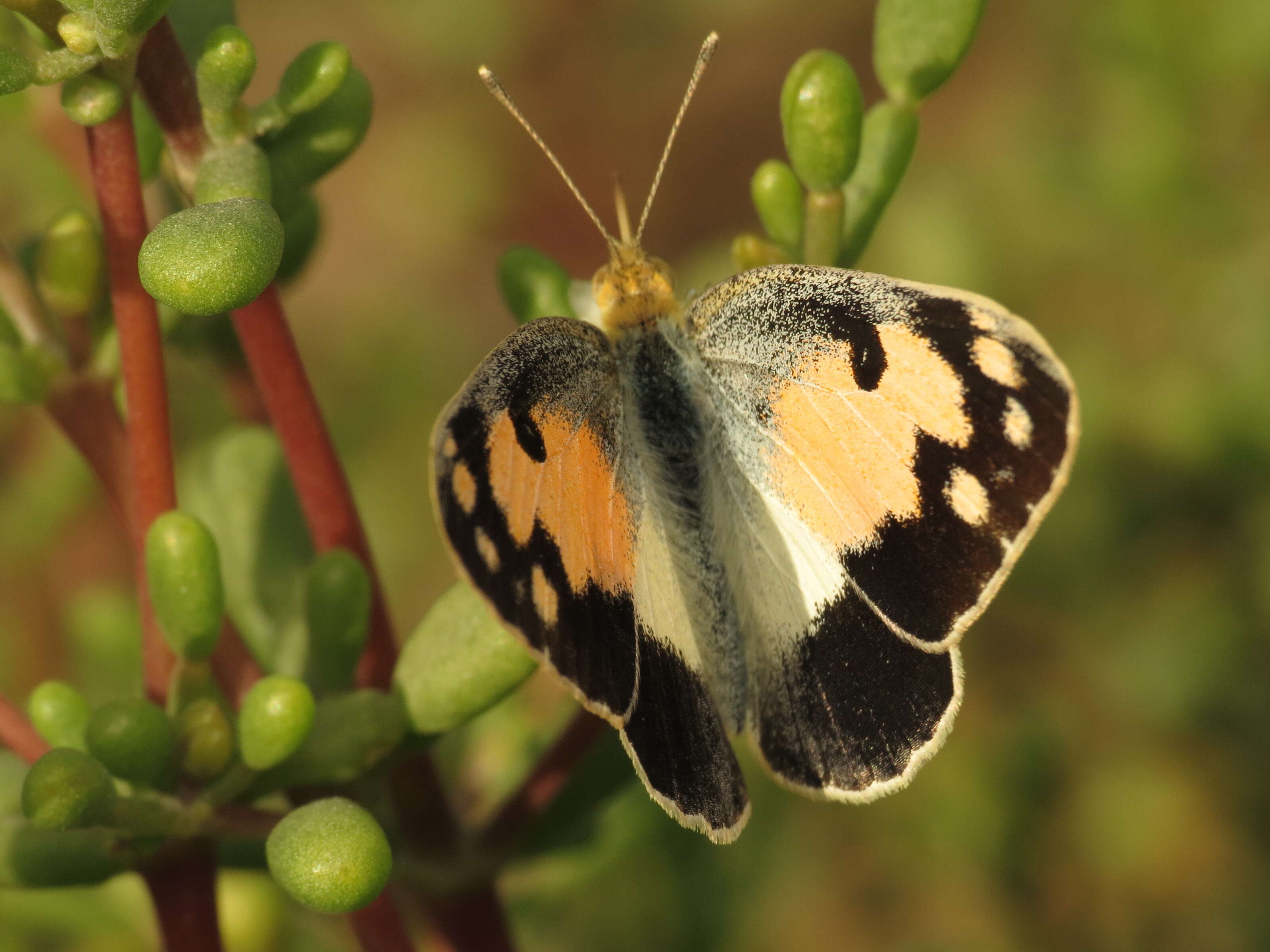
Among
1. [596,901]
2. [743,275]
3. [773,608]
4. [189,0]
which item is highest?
[189,0]

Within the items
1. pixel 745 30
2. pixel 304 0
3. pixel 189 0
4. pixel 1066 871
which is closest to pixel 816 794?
pixel 189 0

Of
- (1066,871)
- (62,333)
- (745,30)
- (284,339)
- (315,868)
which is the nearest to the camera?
(315,868)

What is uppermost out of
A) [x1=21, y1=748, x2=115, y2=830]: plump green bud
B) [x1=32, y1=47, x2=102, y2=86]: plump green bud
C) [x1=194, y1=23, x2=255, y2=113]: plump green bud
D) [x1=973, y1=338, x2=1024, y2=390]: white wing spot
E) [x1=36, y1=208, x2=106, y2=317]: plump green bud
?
[x1=32, y1=47, x2=102, y2=86]: plump green bud

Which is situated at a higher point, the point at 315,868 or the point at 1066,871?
the point at 315,868

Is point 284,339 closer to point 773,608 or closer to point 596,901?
point 773,608

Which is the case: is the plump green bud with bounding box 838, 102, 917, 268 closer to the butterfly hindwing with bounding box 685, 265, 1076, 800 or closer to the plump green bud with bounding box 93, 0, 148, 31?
the butterfly hindwing with bounding box 685, 265, 1076, 800

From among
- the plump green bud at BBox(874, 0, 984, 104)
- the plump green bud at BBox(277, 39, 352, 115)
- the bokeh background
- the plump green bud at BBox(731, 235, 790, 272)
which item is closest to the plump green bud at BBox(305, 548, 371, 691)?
the plump green bud at BBox(277, 39, 352, 115)

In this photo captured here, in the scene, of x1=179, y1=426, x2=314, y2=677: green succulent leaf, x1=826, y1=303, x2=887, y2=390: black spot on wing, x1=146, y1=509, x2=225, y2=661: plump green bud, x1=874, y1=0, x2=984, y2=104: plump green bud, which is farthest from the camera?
x1=179, y1=426, x2=314, y2=677: green succulent leaf
